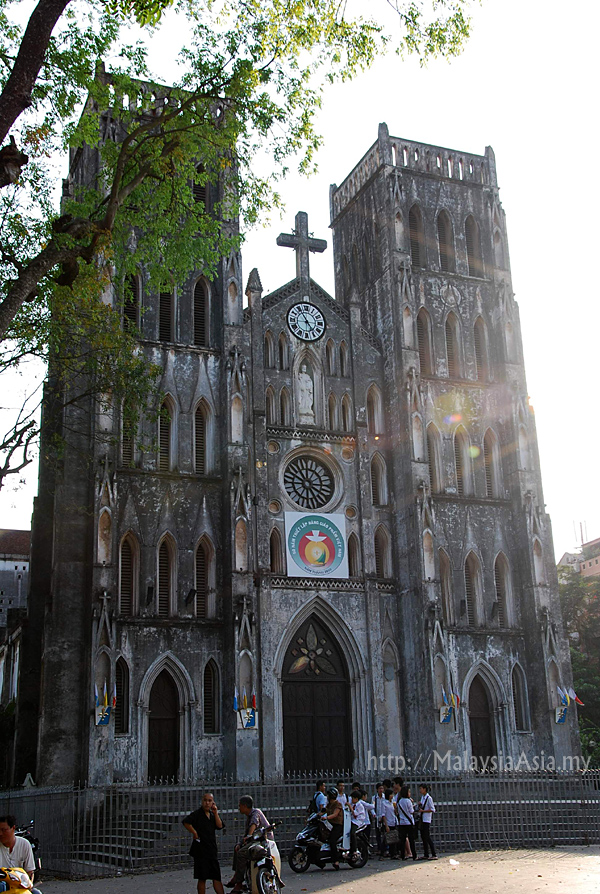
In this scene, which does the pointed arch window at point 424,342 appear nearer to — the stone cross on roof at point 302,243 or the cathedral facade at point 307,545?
the cathedral facade at point 307,545

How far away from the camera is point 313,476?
29750mm

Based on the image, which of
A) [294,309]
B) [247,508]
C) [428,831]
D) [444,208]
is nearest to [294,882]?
[428,831]

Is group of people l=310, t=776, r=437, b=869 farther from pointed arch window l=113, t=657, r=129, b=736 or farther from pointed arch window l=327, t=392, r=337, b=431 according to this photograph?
pointed arch window l=327, t=392, r=337, b=431

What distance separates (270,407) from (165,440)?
11.4 ft

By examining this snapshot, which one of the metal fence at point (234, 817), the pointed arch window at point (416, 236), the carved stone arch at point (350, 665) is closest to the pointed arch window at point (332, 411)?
the carved stone arch at point (350, 665)

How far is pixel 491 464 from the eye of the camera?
31.8m

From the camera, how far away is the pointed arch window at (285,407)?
2983cm

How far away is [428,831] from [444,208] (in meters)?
22.7

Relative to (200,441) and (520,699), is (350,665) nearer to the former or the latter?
(520,699)

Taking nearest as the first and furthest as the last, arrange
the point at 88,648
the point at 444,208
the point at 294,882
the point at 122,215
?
1. the point at 294,882
2. the point at 122,215
3. the point at 88,648
4. the point at 444,208

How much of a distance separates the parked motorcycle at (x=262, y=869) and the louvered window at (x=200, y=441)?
16.9 m

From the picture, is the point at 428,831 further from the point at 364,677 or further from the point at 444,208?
the point at 444,208

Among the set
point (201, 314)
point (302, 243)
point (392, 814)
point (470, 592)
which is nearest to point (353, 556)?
point (470, 592)

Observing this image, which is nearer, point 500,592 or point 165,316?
point 165,316
